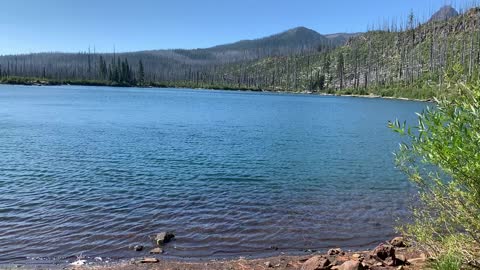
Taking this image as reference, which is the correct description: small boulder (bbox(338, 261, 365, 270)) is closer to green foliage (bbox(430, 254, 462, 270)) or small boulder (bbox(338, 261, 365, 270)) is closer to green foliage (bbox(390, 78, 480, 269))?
green foliage (bbox(390, 78, 480, 269))

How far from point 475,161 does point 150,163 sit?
72.1ft

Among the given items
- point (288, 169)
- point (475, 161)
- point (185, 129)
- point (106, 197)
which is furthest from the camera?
point (185, 129)

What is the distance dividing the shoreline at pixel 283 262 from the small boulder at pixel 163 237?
1.05m

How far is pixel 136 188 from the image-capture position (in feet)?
64.7

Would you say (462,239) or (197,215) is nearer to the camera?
(462,239)

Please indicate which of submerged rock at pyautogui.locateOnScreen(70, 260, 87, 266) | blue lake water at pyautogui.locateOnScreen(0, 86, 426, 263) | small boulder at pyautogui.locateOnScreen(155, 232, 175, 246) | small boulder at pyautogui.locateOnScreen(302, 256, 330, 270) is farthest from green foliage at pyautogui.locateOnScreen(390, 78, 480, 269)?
submerged rock at pyautogui.locateOnScreen(70, 260, 87, 266)

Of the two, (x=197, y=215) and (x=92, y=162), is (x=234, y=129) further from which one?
(x=197, y=215)

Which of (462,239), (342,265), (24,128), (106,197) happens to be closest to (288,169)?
(106,197)

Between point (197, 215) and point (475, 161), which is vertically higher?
point (475, 161)

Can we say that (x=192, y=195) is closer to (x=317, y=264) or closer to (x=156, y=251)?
(x=156, y=251)

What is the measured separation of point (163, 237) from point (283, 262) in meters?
4.03

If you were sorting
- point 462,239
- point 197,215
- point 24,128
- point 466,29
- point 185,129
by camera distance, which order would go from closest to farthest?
point 462,239
point 197,215
point 24,128
point 185,129
point 466,29

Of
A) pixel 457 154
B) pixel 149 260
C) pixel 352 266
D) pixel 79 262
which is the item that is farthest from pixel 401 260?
pixel 79 262

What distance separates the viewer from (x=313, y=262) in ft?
31.9
